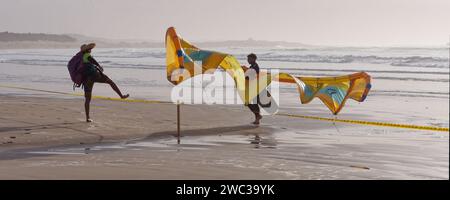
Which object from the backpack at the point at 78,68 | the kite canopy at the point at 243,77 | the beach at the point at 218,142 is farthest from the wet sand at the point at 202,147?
the backpack at the point at 78,68

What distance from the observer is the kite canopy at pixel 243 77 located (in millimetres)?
12688

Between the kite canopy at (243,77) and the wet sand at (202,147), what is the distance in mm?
599

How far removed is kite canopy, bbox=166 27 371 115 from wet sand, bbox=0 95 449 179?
1.96 feet

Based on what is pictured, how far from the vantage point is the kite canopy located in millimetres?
12688

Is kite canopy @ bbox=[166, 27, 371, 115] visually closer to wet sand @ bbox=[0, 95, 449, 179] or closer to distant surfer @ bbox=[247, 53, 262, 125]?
distant surfer @ bbox=[247, 53, 262, 125]

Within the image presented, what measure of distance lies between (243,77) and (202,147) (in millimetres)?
3217

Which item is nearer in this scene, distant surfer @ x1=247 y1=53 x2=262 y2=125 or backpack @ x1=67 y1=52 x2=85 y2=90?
backpack @ x1=67 y1=52 x2=85 y2=90

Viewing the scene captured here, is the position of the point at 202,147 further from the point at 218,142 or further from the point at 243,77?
the point at 243,77

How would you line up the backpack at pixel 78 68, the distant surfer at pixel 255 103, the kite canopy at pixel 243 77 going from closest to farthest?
the kite canopy at pixel 243 77, the backpack at pixel 78 68, the distant surfer at pixel 255 103

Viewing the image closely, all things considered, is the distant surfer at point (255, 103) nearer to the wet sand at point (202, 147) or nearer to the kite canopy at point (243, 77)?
the kite canopy at point (243, 77)

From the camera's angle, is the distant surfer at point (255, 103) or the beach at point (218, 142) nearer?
the beach at point (218, 142)

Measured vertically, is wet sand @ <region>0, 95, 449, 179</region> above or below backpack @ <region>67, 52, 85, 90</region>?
below

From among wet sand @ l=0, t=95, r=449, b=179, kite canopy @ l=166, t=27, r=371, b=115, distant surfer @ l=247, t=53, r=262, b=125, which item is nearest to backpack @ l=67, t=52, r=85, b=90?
wet sand @ l=0, t=95, r=449, b=179

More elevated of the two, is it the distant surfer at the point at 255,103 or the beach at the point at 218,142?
the distant surfer at the point at 255,103
